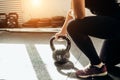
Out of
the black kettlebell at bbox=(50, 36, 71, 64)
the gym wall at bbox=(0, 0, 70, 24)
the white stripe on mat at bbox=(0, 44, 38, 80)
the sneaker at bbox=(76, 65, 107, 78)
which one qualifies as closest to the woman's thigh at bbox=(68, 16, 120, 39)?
the sneaker at bbox=(76, 65, 107, 78)

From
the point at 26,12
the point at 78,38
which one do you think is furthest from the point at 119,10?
the point at 26,12

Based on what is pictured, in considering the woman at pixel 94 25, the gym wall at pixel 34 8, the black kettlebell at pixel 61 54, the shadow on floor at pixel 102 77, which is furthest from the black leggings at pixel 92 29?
the gym wall at pixel 34 8

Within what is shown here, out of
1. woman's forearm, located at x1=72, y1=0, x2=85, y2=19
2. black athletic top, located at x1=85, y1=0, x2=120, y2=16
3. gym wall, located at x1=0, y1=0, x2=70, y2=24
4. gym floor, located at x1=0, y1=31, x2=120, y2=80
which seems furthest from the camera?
gym wall, located at x1=0, y1=0, x2=70, y2=24

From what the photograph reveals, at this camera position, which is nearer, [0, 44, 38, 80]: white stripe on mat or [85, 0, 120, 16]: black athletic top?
[85, 0, 120, 16]: black athletic top

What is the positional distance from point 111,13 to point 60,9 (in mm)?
2893

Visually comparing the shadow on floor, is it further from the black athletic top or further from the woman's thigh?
the black athletic top

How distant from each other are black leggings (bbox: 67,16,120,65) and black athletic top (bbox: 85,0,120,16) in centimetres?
7

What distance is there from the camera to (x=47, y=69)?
239 cm

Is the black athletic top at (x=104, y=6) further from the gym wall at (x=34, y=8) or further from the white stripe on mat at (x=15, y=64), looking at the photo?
the gym wall at (x=34, y=8)

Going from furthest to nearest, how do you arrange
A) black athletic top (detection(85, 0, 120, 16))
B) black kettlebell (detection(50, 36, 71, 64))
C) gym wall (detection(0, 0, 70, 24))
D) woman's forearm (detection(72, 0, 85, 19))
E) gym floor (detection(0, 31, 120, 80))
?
1. gym wall (detection(0, 0, 70, 24))
2. black kettlebell (detection(50, 36, 71, 64))
3. gym floor (detection(0, 31, 120, 80))
4. black athletic top (detection(85, 0, 120, 16))
5. woman's forearm (detection(72, 0, 85, 19))

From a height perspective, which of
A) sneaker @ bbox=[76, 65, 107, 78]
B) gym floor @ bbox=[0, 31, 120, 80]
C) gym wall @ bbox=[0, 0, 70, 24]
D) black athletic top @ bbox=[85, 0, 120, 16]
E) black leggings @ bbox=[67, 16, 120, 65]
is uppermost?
black athletic top @ bbox=[85, 0, 120, 16]

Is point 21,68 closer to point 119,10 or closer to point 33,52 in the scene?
point 33,52

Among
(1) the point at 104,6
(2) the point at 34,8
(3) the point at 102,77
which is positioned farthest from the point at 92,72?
(2) the point at 34,8

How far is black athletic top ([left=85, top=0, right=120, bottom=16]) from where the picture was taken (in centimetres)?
202
